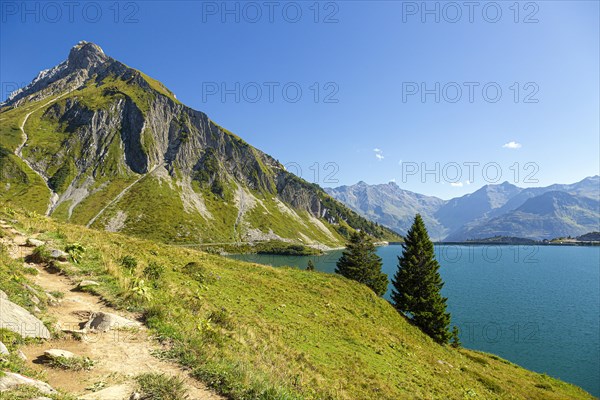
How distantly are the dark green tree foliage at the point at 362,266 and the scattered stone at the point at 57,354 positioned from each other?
59.4m

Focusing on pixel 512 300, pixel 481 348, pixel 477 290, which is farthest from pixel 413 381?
pixel 477 290

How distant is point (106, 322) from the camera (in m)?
11.8

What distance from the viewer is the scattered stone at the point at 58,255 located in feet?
57.9

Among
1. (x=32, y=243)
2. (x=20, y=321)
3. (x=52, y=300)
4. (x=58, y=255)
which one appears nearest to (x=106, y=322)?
(x=20, y=321)

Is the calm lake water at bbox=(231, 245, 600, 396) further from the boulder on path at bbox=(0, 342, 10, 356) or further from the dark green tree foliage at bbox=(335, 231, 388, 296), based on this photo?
the boulder on path at bbox=(0, 342, 10, 356)

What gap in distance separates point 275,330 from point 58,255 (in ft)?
46.7

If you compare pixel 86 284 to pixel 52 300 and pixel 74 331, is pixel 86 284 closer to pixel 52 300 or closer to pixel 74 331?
pixel 52 300

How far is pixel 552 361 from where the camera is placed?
55031 mm

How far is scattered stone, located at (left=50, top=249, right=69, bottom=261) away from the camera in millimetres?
17634

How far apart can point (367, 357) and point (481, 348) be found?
51.1 m

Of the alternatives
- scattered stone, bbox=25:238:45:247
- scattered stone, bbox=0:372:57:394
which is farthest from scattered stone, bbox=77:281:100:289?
scattered stone, bbox=0:372:57:394

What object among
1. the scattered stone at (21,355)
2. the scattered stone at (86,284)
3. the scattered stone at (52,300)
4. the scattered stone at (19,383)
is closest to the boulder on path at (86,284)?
the scattered stone at (86,284)

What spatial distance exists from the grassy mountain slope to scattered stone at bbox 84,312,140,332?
788mm

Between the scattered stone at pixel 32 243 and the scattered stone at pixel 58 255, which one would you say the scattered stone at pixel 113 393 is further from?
the scattered stone at pixel 32 243
